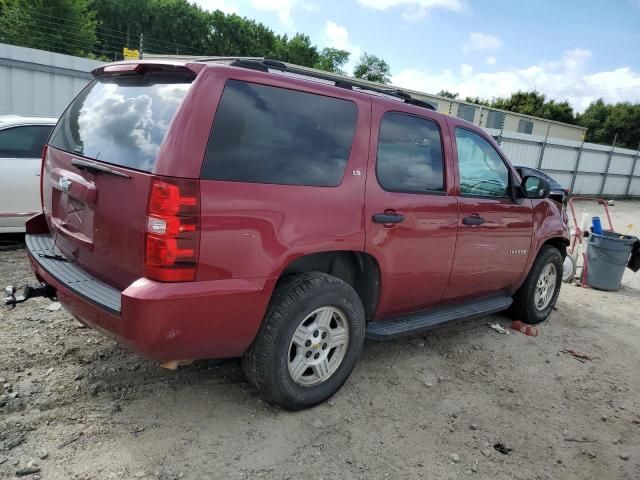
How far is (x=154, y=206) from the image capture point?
7.86 feet

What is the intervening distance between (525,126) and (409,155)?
1573 inches

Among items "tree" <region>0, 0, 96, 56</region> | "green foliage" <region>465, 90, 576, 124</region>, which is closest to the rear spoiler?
"tree" <region>0, 0, 96, 56</region>

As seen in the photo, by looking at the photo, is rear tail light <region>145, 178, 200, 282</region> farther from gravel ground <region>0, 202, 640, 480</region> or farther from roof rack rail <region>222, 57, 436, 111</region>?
gravel ground <region>0, 202, 640, 480</region>

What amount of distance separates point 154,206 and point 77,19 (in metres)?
41.4

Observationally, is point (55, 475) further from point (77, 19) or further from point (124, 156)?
point (77, 19)

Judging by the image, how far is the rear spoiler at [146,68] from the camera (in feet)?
8.52

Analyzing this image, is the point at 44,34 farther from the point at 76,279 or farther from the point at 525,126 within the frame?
the point at 525,126

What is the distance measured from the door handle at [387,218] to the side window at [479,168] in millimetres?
848

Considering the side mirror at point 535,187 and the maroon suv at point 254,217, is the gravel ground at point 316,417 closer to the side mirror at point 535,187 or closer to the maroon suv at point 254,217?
the maroon suv at point 254,217

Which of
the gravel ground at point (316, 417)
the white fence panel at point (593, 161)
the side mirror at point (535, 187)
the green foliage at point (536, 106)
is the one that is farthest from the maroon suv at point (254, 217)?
the green foliage at point (536, 106)

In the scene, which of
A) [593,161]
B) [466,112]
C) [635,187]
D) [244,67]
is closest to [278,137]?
[244,67]

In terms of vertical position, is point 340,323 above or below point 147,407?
above

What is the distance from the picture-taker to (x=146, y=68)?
110 inches

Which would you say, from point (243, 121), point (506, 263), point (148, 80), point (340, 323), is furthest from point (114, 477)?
point (506, 263)
